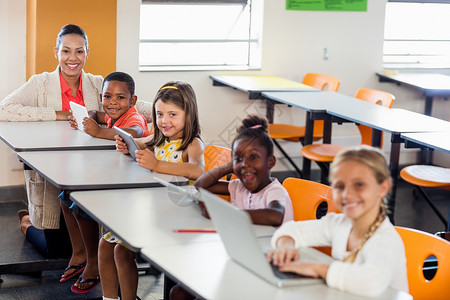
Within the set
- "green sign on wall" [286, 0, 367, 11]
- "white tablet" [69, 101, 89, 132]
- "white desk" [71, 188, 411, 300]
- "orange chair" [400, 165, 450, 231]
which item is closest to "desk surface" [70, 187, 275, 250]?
"white desk" [71, 188, 411, 300]

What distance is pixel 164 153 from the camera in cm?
306

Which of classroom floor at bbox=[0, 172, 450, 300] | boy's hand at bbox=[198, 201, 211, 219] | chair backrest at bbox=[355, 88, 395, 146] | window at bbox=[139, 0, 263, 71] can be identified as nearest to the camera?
boy's hand at bbox=[198, 201, 211, 219]

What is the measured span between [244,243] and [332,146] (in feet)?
10.9

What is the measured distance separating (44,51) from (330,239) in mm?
3224

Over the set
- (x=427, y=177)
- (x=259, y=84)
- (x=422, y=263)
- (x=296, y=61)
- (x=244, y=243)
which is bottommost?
(x=427, y=177)

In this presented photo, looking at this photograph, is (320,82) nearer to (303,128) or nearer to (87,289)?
(303,128)

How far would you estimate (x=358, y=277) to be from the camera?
1.73m

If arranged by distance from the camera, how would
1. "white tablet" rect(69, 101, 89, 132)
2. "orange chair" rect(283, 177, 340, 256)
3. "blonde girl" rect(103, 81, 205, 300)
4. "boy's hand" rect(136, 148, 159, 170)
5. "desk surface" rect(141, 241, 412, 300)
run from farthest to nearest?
1. "white tablet" rect(69, 101, 89, 132)
2. "boy's hand" rect(136, 148, 159, 170)
3. "blonde girl" rect(103, 81, 205, 300)
4. "orange chair" rect(283, 177, 340, 256)
5. "desk surface" rect(141, 241, 412, 300)

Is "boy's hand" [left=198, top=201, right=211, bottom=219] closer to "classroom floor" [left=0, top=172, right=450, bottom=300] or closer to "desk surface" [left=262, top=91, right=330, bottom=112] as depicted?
"classroom floor" [left=0, top=172, right=450, bottom=300]

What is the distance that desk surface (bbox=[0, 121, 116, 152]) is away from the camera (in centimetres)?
329

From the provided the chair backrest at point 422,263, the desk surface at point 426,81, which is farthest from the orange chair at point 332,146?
the chair backrest at point 422,263

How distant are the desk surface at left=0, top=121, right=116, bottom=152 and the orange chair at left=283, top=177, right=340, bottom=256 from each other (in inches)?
43.5

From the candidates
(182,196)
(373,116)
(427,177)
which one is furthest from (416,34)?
(182,196)

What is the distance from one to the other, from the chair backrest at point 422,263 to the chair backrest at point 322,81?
3.57 meters
